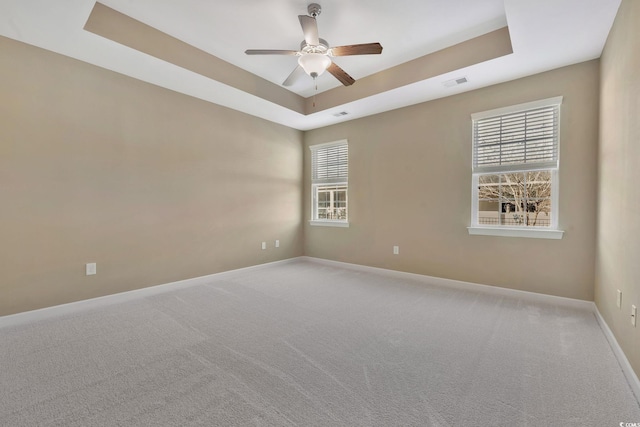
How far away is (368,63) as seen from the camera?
363 cm

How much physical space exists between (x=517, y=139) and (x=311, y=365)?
11.8 feet

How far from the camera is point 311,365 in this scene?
77.8 inches

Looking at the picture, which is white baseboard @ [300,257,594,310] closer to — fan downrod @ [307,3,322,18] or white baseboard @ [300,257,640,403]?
white baseboard @ [300,257,640,403]

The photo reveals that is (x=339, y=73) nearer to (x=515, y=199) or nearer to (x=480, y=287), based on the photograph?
(x=515, y=199)

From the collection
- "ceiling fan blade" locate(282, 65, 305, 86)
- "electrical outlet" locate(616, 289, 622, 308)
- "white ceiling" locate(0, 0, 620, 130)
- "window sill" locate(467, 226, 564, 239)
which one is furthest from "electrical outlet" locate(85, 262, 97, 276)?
"electrical outlet" locate(616, 289, 622, 308)

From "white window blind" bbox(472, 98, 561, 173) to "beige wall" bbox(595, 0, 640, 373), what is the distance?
0.48 metres

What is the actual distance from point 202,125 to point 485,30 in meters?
3.82

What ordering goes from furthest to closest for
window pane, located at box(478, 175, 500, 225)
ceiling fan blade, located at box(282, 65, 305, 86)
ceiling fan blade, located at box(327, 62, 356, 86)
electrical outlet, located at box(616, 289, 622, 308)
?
window pane, located at box(478, 175, 500, 225)
ceiling fan blade, located at box(282, 65, 305, 86)
ceiling fan blade, located at box(327, 62, 356, 86)
electrical outlet, located at box(616, 289, 622, 308)

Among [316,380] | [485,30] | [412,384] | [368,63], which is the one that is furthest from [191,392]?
[485,30]

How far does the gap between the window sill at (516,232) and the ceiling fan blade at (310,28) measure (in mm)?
3051

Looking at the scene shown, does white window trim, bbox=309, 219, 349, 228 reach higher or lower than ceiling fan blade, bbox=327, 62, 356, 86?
lower

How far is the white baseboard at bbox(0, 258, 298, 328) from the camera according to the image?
105 inches

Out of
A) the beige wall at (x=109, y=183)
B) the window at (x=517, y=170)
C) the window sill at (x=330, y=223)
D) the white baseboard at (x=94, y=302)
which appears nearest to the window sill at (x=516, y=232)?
the window at (x=517, y=170)

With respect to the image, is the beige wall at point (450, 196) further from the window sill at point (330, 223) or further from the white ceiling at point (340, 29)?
the white ceiling at point (340, 29)
